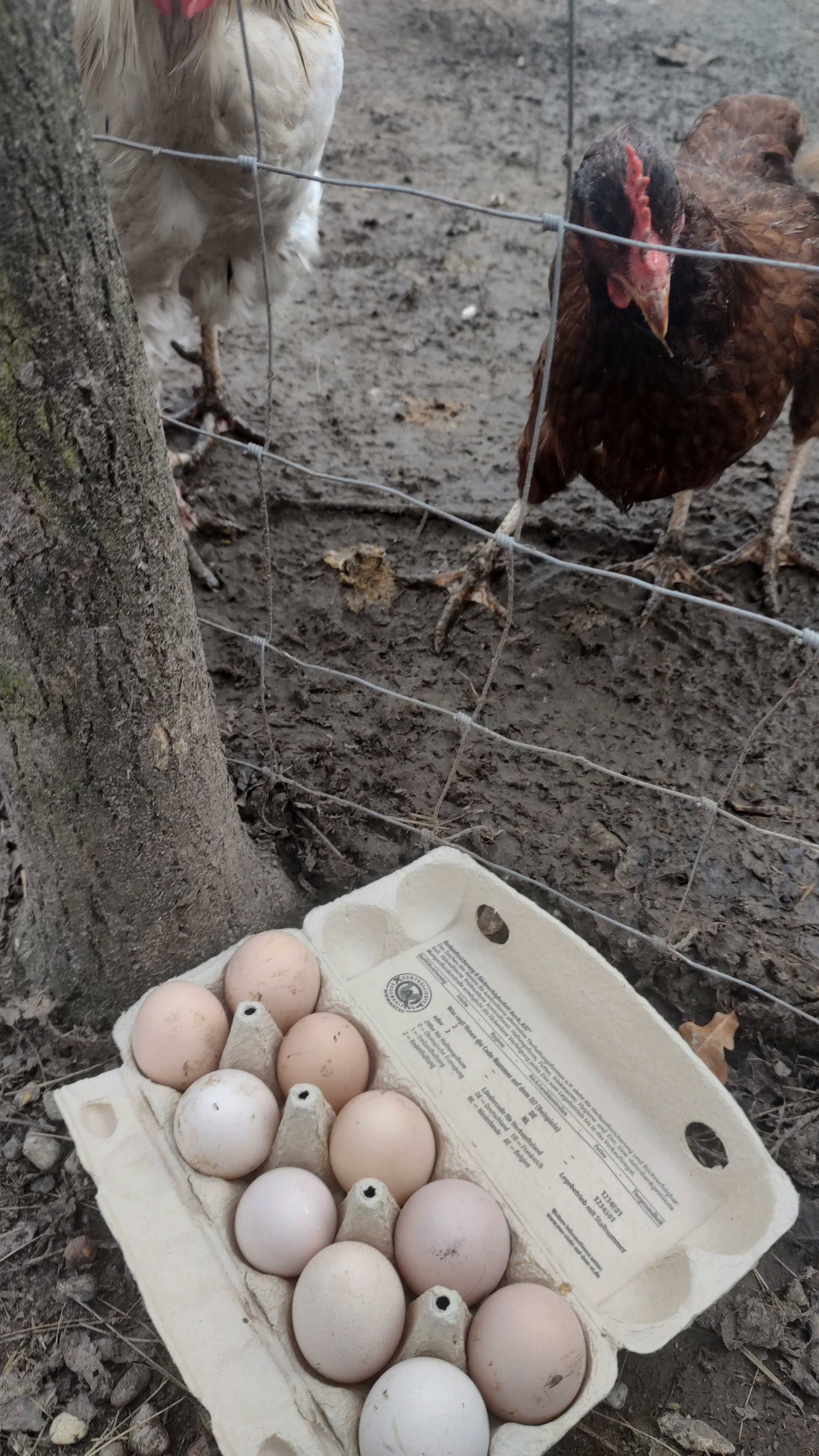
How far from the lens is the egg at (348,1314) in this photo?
98 centimetres

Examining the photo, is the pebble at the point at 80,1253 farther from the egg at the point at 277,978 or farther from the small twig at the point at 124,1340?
the egg at the point at 277,978

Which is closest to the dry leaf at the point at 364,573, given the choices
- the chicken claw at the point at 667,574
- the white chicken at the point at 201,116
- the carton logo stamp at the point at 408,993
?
the chicken claw at the point at 667,574

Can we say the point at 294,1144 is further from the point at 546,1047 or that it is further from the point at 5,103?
the point at 5,103

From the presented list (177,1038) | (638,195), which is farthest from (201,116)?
(177,1038)

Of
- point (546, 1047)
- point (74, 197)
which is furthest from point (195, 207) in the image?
point (546, 1047)

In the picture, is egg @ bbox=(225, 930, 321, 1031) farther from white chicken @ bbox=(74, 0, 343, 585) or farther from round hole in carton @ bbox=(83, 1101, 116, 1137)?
white chicken @ bbox=(74, 0, 343, 585)

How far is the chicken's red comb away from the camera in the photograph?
1488 millimetres

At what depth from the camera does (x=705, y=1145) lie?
1371 mm

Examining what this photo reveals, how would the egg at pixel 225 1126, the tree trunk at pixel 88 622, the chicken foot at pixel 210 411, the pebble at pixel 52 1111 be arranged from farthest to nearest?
the chicken foot at pixel 210 411, the pebble at pixel 52 1111, the egg at pixel 225 1126, the tree trunk at pixel 88 622

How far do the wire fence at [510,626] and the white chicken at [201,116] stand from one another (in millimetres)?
31

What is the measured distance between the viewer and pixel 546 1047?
4.52 feet

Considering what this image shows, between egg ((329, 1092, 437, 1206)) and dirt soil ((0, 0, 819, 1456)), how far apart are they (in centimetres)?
37

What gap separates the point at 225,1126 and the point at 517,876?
2.07 feet

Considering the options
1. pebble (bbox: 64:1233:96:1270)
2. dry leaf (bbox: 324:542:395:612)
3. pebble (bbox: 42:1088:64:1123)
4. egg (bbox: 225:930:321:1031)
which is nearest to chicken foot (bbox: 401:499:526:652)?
dry leaf (bbox: 324:542:395:612)
